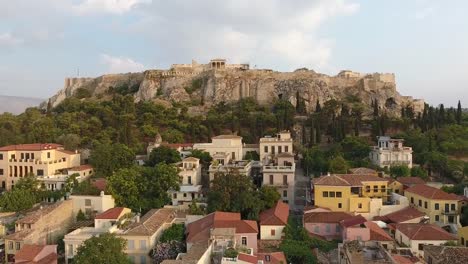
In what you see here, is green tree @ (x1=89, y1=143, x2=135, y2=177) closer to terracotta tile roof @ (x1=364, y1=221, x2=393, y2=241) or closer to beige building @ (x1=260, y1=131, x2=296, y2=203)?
beige building @ (x1=260, y1=131, x2=296, y2=203)

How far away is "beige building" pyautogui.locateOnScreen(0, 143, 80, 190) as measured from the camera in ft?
112

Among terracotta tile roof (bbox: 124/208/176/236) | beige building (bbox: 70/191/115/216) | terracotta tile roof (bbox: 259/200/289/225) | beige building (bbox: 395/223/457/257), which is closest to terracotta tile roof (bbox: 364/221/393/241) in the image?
beige building (bbox: 395/223/457/257)

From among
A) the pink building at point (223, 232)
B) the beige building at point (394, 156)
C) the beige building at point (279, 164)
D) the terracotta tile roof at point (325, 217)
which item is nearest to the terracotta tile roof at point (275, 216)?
the pink building at point (223, 232)

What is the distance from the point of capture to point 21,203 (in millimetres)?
28281

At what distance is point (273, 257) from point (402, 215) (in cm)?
961

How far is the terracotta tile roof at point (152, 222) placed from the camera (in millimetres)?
21938

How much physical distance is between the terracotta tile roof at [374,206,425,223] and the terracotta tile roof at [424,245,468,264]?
6156mm

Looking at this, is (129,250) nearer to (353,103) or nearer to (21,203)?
(21,203)

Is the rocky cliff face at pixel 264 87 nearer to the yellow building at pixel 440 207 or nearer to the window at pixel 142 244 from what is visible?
the yellow building at pixel 440 207

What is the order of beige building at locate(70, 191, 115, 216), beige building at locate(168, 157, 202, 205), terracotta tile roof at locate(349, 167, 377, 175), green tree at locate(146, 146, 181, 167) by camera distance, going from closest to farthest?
beige building at locate(70, 191, 115, 216)
beige building at locate(168, 157, 202, 205)
terracotta tile roof at locate(349, 167, 377, 175)
green tree at locate(146, 146, 181, 167)

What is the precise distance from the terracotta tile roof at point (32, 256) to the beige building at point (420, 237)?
15902mm

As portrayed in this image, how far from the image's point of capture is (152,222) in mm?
23297

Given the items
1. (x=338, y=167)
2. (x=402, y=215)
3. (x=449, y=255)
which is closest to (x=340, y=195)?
(x=402, y=215)

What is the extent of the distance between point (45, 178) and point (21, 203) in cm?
430
